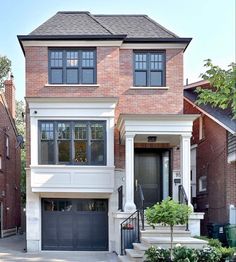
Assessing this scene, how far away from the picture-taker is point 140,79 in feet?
56.7

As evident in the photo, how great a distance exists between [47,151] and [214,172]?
6258 millimetres

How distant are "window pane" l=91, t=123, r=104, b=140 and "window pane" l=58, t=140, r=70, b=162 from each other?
929 mm

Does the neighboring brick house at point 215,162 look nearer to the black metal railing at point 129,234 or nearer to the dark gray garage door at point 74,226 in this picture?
the black metal railing at point 129,234

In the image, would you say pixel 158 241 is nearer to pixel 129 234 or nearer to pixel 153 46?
pixel 129 234

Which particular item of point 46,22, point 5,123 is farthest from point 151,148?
point 5,123

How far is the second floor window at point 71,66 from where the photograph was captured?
17016mm

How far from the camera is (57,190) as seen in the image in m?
16.2

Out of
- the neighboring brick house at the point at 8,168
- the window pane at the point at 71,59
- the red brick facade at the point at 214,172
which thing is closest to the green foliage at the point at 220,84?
the red brick facade at the point at 214,172

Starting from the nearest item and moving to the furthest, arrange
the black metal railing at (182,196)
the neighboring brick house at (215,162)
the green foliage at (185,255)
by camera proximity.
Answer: the green foliage at (185,255)
the black metal railing at (182,196)
the neighboring brick house at (215,162)

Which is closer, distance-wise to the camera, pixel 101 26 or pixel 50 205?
pixel 50 205

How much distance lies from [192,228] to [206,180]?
15.7 ft

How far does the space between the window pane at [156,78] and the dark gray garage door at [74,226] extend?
190 inches

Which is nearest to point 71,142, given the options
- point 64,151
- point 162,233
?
point 64,151

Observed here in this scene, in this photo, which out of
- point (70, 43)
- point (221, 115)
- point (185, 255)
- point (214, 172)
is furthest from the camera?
point (214, 172)
